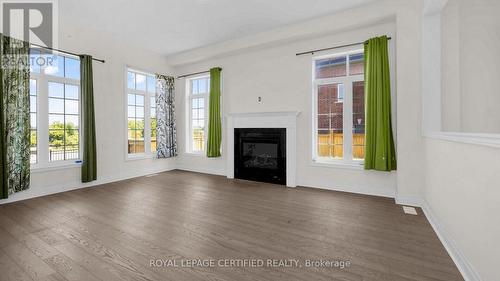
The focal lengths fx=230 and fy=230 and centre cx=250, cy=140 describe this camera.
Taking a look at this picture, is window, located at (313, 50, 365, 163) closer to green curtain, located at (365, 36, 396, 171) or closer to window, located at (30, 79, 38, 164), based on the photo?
green curtain, located at (365, 36, 396, 171)

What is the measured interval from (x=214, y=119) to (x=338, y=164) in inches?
113

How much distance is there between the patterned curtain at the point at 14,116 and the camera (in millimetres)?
3256

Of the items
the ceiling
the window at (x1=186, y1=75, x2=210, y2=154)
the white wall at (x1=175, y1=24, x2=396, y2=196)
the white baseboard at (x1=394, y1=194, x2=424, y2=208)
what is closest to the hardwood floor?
the white baseboard at (x1=394, y1=194, x2=424, y2=208)

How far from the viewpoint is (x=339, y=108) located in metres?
4.13

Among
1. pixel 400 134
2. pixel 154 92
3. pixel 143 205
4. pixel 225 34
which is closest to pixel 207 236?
pixel 143 205

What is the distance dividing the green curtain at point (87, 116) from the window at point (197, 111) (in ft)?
7.34

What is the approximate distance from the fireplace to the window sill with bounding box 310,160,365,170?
632 millimetres

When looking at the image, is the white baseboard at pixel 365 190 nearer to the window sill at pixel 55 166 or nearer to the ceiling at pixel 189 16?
the ceiling at pixel 189 16

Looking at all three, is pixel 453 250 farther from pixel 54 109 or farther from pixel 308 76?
pixel 54 109

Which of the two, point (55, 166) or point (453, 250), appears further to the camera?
point (55, 166)

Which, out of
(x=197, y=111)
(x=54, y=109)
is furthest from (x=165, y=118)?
(x=54, y=109)

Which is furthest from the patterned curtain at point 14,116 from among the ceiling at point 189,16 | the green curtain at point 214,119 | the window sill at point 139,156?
the green curtain at point 214,119

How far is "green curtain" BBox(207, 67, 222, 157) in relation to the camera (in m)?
5.29

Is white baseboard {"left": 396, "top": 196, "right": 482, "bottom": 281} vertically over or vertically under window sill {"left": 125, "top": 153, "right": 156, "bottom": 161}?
under
